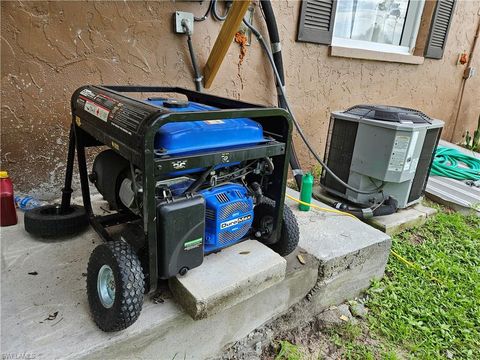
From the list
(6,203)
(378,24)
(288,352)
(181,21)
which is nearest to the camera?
(288,352)

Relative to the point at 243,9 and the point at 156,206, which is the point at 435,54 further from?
the point at 156,206

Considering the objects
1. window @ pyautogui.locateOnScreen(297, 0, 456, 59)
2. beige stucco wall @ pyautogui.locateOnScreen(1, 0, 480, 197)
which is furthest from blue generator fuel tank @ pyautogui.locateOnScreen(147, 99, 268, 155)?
window @ pyautogui.locateOnScreen(297, 0, 456, 59)

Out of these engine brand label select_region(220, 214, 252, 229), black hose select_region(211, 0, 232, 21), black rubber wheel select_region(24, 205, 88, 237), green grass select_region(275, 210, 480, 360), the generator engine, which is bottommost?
green grass select_region(275, 210, 480, 360)

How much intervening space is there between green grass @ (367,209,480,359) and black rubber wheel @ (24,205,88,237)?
156cm

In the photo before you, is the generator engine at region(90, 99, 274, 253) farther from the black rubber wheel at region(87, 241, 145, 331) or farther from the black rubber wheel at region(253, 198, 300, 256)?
the black rubber wheel at region(87, 241, 145, 331)

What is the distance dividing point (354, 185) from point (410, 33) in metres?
2.62

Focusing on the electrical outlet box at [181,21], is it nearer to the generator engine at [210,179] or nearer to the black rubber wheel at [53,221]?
the generator engine at [210,179]

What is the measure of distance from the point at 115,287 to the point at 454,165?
12.9 ft

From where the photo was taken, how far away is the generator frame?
3.42ft

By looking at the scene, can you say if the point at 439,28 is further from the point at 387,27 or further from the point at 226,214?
the point at 226,214

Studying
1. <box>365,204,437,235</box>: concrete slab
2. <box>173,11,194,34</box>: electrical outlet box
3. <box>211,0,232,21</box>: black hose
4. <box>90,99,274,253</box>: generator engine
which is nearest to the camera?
<box>90,99,274,253</box>: generator engine

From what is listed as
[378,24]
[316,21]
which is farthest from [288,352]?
[378,24]

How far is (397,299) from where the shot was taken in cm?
186

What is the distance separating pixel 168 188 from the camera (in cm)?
127
